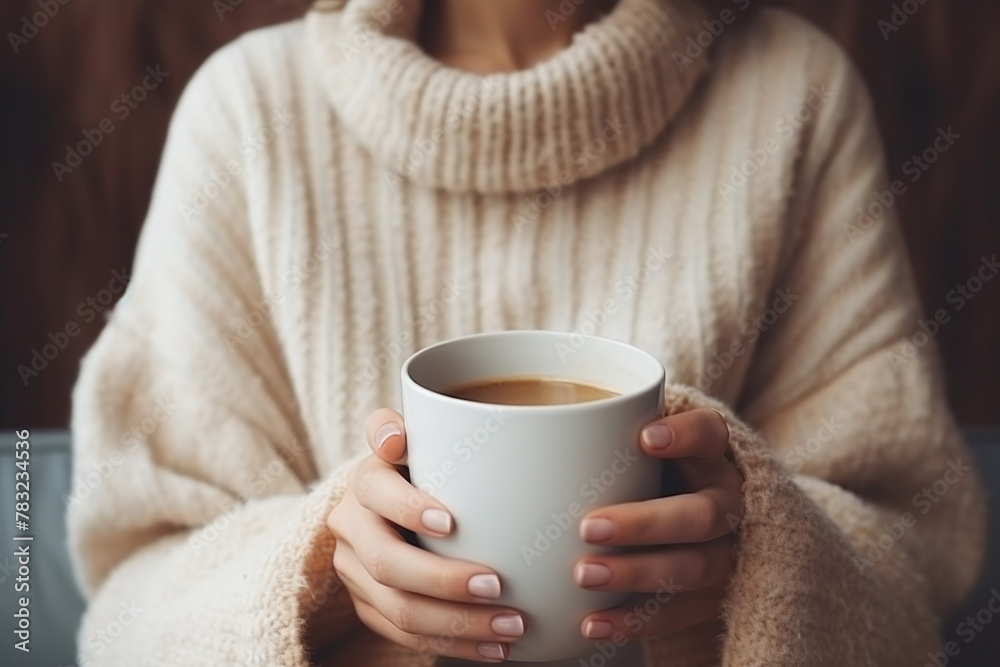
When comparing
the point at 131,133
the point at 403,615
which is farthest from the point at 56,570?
the point at 403,615

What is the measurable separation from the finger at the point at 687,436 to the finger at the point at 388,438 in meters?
0.12

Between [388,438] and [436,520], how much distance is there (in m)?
0.06

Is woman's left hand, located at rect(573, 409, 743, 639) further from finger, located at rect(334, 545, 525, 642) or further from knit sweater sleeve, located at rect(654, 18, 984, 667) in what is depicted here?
knit sweater sleeve, located at rect(654, 18, 984, 667)

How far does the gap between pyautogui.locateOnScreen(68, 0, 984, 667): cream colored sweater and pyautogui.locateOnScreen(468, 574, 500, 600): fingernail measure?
357 millimetres

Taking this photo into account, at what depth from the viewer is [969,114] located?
1.25 metres

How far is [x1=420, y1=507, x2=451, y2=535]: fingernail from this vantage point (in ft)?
1.16

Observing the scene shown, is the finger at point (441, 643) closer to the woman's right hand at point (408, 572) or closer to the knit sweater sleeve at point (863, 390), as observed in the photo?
the woman's right hand at point (408, 572)

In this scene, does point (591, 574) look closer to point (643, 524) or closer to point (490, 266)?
point (643, 524)

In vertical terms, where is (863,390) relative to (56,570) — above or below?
above

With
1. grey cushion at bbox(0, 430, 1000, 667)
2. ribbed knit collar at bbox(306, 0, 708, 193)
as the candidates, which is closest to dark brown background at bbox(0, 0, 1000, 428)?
grey cushion at bbox(0, 430, 1000, 667)

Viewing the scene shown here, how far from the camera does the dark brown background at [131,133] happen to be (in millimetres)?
1095

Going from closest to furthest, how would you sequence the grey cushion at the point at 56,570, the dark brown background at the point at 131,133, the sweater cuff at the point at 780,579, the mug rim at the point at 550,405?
the mug rim at the point at 550,405 < the sweater cuff at the point at 780,579 < the grey cushion at the point at 56,570 < the dark brown background at the point at 131,133

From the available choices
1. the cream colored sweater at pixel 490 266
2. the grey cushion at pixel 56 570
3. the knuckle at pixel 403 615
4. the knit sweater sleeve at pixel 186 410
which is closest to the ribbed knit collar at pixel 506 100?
the cream colored sweater at pixel 490 266

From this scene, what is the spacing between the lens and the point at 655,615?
1.34 feet
